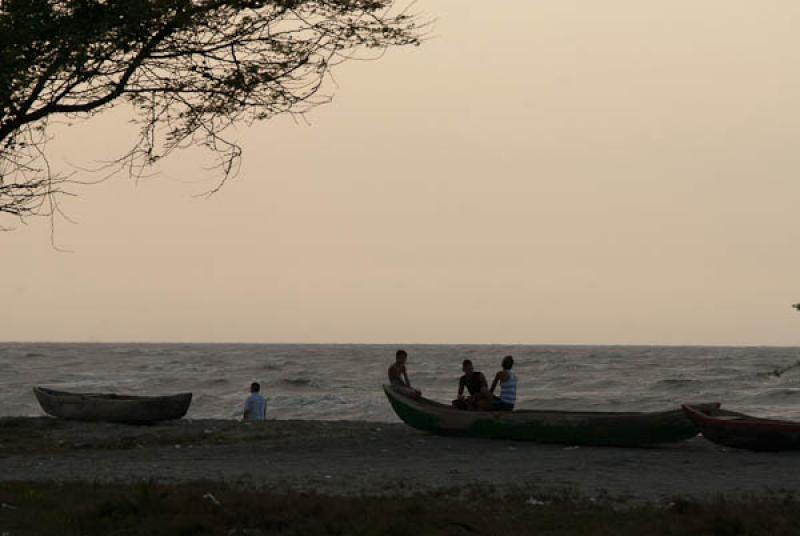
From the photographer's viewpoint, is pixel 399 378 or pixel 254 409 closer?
pixel 399 378

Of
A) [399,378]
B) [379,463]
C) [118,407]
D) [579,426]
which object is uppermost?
[399,378]

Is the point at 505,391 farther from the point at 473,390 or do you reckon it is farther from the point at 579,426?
the point at 579,426

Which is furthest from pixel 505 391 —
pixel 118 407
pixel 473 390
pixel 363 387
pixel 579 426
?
pixel 363 387

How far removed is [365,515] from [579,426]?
11206 millimetres

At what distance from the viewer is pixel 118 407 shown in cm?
3145

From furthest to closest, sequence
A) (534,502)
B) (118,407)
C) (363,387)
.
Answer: (363,387), (118,407), (534,502)

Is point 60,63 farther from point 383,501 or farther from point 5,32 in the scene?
point 383,501

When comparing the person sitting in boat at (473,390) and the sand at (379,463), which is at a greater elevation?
the person sitting in boat at (473,390)

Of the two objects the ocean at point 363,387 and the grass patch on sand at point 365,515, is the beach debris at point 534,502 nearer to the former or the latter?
the grass patch on sand at point 365,515

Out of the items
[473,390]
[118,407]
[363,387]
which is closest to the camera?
[473,390]

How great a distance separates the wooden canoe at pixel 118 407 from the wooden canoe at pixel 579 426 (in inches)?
392

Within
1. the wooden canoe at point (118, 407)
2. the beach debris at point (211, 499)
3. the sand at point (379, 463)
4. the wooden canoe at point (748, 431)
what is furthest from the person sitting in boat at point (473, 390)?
the beach debris at point (211, 499)

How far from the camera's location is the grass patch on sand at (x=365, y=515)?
13852 mm

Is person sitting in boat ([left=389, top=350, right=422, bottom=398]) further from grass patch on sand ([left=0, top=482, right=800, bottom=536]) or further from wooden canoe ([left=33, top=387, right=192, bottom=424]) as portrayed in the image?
grass patch on sand ([left=0, top=482, right=800, bottom=536])
